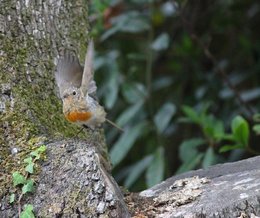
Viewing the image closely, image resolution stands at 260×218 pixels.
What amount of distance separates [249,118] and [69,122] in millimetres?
1808

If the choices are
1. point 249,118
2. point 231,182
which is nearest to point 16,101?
point 231,182

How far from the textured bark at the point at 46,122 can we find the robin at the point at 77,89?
59 mm

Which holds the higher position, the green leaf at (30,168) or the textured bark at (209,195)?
the green leaf at (30,168)

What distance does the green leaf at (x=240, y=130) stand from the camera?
10.9ft

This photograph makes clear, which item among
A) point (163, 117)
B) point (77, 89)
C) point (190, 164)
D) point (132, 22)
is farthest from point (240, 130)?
point (132, 22)

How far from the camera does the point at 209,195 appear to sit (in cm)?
215

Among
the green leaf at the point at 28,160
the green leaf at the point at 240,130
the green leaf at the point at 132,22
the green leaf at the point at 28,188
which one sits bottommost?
the green leaf at the point at 28,188

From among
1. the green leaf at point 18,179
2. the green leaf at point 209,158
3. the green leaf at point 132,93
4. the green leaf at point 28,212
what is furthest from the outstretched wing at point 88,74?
the green leaf at point 132,93

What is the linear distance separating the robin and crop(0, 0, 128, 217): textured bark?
0.19 feet

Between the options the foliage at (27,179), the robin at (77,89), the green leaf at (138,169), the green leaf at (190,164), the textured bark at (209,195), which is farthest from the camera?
the green leaf at (138,169)

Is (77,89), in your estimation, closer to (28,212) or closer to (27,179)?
(27,179)

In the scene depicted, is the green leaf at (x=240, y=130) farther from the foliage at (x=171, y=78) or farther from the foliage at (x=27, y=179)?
the foliage at (x=27, y=179)

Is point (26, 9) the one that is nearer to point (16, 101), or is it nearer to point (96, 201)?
point (16, 101)

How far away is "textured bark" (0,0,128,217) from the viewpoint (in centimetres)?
208
